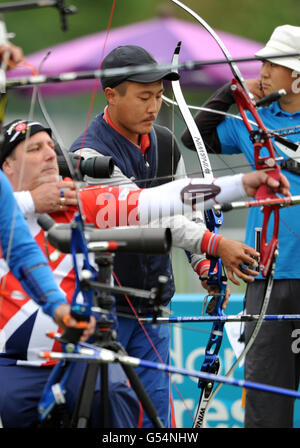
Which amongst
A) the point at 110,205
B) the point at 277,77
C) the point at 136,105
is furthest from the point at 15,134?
the point at 277,77

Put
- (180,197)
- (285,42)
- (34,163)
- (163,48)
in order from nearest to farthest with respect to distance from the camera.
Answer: (180,197) → (34,163) → (285,42) → (163,48)

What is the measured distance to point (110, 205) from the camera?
9.53 feet

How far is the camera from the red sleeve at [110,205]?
113 inches

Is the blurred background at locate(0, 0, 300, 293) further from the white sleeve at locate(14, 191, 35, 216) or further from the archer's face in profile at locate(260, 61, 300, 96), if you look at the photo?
the white sleeve at locate(14, 191, 35, 216)

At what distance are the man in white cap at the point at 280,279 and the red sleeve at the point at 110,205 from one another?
837mm

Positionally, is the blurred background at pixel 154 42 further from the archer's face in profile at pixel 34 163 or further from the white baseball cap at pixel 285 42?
the archer's face in profile at pixel 34 163

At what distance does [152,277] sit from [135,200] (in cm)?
57

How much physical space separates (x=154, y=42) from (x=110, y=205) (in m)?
4.78

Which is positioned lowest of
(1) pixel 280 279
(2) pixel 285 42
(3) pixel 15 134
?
(1) pixel 280 279

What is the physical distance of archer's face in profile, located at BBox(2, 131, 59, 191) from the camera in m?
2.83

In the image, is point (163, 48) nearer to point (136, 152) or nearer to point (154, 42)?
point (154, 42)

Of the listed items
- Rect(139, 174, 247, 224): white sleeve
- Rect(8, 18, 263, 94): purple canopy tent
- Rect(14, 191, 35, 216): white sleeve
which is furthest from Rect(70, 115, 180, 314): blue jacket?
Rect(8, 18, 263, 94): purple canopy tent

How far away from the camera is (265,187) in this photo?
2535mm

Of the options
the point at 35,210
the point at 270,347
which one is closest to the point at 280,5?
the point at 270,347
